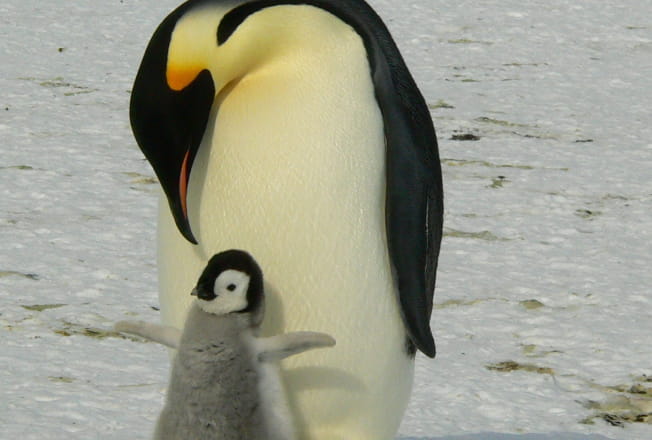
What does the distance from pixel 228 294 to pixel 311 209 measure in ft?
0.81

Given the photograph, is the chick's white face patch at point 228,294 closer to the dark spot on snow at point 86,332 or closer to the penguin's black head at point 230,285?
the penguin's black head at point 230,285

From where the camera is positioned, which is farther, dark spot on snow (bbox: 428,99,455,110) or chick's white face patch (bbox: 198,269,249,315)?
dark spot on snow (bbox: 428,99,455,110)

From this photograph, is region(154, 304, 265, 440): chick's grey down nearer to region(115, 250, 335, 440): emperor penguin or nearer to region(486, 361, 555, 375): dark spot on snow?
region(115, 250, 335, 440): emperor penguin

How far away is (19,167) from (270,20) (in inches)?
144

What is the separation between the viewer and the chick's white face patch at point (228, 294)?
259 cm

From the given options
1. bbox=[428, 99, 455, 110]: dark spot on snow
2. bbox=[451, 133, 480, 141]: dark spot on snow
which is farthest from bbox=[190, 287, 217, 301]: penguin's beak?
bbox=[428, 99, 455, 110]: dark spot on snow

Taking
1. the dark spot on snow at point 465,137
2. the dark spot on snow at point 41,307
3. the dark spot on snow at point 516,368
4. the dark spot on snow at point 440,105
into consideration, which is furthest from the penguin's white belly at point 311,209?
the dark spot on snow at point 440,105

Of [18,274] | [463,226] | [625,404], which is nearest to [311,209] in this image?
[625,404]

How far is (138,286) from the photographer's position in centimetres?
466

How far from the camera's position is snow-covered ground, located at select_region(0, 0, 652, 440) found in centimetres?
373

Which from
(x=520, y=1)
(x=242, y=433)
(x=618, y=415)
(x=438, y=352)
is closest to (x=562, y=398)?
(x=618, y=415)

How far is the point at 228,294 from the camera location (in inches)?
103

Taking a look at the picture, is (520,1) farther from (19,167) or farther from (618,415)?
(618,415)

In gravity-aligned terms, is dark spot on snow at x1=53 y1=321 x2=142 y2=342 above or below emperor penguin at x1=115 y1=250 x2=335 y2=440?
below
